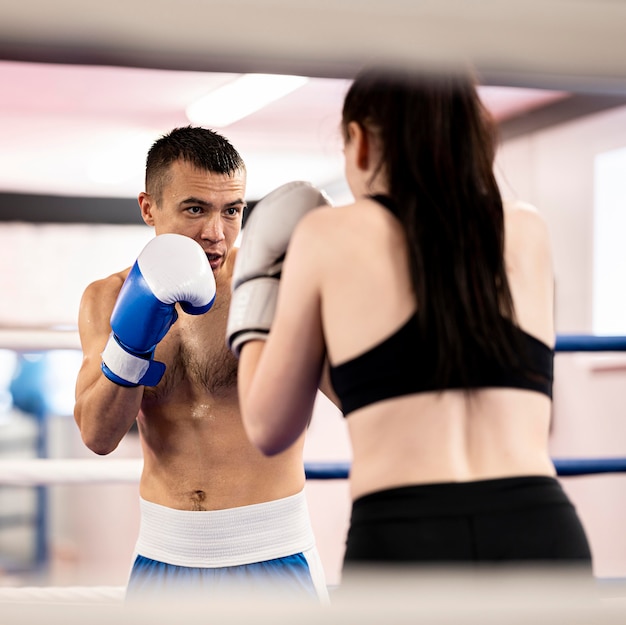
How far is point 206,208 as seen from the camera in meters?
1.58

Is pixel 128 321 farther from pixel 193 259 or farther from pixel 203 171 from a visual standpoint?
pixel 203 171

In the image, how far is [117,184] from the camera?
6953 mm

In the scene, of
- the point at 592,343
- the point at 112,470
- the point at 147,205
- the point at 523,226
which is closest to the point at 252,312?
the point at 523,226

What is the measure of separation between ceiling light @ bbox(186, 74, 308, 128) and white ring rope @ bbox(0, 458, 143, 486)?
2858 millimetres

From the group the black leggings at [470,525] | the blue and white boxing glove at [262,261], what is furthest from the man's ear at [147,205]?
the black leggings at [470,525]

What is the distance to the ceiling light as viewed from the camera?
4461mm

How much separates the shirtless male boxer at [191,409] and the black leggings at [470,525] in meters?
0.59

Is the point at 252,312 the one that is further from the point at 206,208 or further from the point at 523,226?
the point at 206,208

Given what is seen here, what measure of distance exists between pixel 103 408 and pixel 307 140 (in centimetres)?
467

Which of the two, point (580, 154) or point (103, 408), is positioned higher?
point (580, 154)

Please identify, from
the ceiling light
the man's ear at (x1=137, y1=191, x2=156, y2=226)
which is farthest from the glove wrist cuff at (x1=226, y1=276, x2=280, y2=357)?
the ceiling light

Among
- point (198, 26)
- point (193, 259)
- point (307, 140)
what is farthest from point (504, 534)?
point (307, 140)

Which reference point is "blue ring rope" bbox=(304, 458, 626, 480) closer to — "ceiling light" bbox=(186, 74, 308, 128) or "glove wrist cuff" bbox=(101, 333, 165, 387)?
"glove wrist cuff" bbox=(101, 333, 165, 387)

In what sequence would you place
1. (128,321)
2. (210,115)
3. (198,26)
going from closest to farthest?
(198,26), (128,321), (210,115)
